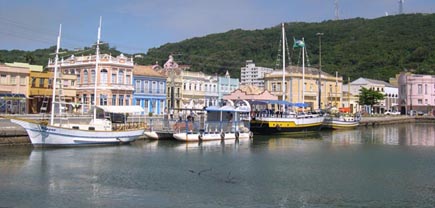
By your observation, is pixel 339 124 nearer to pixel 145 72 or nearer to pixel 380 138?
pixel 380 138

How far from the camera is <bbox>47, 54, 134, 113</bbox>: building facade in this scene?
2448 inches

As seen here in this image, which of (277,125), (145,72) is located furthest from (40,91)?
(277,125)

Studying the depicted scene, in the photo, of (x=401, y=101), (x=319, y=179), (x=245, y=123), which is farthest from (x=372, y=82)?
(x=319, y=179)

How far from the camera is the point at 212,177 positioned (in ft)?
86.4

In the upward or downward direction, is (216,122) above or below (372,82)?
below

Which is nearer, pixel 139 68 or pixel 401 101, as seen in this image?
pixel 139 68

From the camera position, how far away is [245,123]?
169ft

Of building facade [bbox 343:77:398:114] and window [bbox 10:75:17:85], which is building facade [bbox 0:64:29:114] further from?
building facade [bbox 343:77:398:114]

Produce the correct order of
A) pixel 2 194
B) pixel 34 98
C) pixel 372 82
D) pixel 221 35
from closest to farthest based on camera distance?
pixel 2 194 < pixel 34 98 < pixel 372 82 < pixel 221 35

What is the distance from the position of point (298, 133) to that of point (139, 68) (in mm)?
25424

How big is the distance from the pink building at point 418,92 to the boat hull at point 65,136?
84.1 metres

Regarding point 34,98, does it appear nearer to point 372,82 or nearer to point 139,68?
point 139,68

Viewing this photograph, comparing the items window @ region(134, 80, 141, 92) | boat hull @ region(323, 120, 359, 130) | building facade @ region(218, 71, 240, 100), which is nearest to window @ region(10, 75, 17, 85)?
window @ region(134, 80, 141, 92)

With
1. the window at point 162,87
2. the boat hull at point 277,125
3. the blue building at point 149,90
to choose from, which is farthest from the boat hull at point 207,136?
the window at point 162,87
